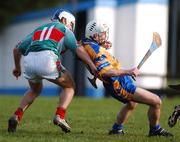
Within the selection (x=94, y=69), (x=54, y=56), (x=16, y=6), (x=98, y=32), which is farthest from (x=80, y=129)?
(x=16, y=6)

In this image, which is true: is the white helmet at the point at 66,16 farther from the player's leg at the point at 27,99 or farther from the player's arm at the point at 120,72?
the player's arm at the point at 120,72

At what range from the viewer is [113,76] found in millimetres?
8836

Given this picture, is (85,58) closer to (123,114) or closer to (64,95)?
(64,95)

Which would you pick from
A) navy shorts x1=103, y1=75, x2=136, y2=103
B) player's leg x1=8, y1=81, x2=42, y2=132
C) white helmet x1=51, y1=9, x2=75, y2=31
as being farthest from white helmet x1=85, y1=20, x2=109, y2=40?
player's leg x1=8, y1=81, x2=42, y2=132

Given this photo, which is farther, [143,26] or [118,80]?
[143,26]

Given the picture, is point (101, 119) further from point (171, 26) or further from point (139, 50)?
point (171, 26)

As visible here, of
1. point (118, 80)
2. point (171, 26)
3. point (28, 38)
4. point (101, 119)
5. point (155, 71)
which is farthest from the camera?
point (171, 26)

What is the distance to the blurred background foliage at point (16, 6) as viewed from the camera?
38206 millimetres

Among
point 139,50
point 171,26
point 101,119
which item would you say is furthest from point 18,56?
point 171,26

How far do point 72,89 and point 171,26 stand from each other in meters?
26.1

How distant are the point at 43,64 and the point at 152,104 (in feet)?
5.07

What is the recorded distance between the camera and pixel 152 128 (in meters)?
9.21

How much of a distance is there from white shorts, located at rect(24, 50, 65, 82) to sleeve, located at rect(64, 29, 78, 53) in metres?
0.23

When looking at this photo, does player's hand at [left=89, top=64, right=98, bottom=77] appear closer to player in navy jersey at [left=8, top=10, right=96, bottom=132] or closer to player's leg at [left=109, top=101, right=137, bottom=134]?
player in navy jersey at [left=8, top=10, right=96, bottom=132]
